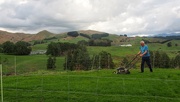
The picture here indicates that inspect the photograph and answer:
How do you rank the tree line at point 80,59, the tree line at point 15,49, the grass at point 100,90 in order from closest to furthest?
the grass at point 100,90, the tree line at point 80,59, the tree line at point 15,49

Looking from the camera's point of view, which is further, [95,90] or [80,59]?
[80,59]

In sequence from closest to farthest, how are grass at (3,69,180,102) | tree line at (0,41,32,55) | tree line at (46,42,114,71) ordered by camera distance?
1. grass at (3,69,180,102)
2. tree line at (46,42,114,71)
3. tree line at (0,41,32,55)

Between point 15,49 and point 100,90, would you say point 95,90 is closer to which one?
point 100,90

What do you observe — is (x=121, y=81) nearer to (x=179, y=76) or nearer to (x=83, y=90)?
(x=83, y=90)

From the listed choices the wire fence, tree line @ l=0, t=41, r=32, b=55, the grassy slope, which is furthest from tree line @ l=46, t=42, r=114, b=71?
tree line @ l=0, t=41, r=32, b=55

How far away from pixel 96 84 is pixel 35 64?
1922 inches

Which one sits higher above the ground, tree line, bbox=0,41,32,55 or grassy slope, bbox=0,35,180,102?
tree line, bbox=0,41,32,55

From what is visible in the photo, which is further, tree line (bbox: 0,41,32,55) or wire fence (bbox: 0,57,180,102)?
tree line (bbox: 0,41,32,55)

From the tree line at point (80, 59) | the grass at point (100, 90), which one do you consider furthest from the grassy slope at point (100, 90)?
→ the tree line at point (80, 59)

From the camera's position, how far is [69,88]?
51.9ft

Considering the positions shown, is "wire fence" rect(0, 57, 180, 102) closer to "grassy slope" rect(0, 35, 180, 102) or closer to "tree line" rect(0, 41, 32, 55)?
"grassy slope" rect(0, 35, 180, 102)

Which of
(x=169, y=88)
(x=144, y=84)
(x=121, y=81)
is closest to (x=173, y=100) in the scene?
(x=169, y=88)

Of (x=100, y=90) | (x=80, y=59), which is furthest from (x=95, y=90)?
(x=80, y=59)

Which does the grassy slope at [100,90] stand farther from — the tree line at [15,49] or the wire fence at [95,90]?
the tree line at [15,49]
